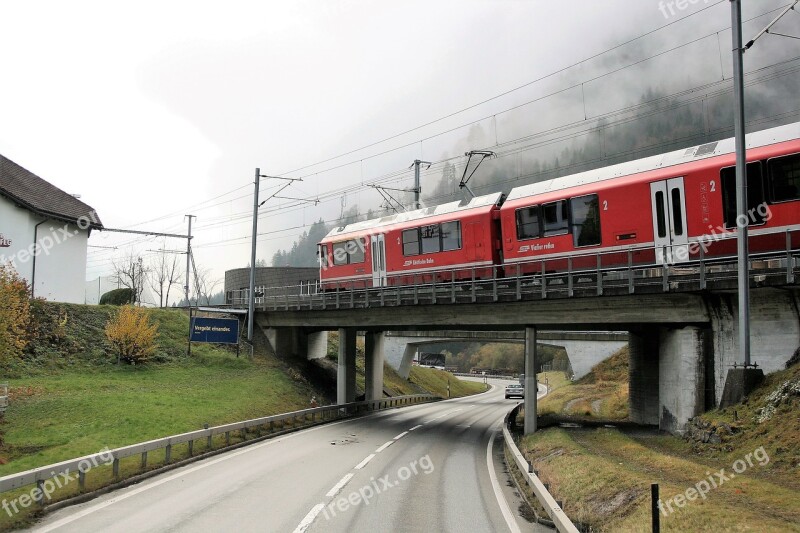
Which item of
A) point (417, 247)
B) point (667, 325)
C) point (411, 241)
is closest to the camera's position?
point (667, 325)

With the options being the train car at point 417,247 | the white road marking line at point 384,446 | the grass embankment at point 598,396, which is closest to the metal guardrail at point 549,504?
the white road marking line at point 384,446

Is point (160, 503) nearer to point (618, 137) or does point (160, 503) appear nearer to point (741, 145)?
point (741, 145)

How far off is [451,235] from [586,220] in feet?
23.1

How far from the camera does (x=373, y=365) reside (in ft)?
128

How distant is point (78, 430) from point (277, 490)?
1023cm

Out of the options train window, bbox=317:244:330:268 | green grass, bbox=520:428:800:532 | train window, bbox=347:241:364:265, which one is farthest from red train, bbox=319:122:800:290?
green grass, bbox=520:428:800:532

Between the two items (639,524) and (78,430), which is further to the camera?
(78,430)

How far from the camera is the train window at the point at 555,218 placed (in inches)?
882

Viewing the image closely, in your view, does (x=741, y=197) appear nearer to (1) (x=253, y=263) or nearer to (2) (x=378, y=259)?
(2) (x=378, y=259)

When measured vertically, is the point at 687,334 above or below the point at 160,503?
above

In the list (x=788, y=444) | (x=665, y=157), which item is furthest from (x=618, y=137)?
(x=788, y=444)

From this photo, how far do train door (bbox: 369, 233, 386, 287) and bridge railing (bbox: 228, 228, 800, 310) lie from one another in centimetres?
47

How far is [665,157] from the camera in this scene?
784 inches

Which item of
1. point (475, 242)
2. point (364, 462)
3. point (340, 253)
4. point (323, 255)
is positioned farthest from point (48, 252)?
point (364, 462)
